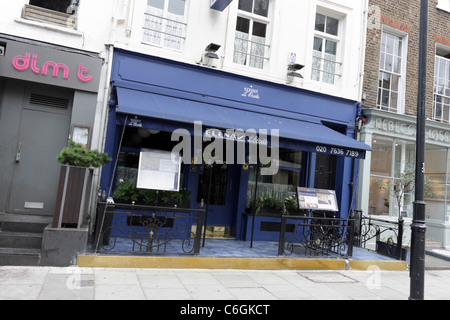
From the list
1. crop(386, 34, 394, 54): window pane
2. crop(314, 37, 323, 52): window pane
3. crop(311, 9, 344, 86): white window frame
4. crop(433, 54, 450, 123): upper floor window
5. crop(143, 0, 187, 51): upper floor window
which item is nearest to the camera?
crop(143, 0, 187, 51): upper floor window

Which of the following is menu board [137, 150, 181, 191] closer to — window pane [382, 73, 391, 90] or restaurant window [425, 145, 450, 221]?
window pane [382, 73, 391, 90]

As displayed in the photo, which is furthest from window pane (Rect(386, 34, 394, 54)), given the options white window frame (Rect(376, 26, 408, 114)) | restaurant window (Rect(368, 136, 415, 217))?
restaurant window (Rect(368, 136, 415, 217))

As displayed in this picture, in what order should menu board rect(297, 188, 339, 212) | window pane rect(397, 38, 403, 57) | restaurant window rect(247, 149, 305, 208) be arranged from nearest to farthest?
menu board rect(297, 188, 339, 212) → restaurant window rect(247, 149, 305, 208) → window pane rect(397, 38, 403, 57)

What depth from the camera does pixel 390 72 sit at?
439 inches

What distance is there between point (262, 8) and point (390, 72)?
469 cm

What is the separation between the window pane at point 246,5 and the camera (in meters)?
9.43

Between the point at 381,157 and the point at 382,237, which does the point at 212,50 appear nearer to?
the point at 381,157

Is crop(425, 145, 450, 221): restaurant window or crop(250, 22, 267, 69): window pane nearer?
crop(250, 22, 267, 69): window pane

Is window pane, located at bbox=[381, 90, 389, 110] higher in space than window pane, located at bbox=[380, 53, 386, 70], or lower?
lower

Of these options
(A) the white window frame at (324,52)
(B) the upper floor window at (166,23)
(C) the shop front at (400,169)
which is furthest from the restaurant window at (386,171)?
(B) the upper floor window at (166,23)

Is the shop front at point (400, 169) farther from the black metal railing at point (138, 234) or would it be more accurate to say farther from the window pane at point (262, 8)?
the black metal railing at point (138, 234)

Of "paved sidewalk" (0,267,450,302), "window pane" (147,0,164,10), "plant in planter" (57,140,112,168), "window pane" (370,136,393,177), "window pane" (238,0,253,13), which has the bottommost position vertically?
"paved sidewalk" (0,267,450,302)

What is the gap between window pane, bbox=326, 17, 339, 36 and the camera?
34.6 feet
